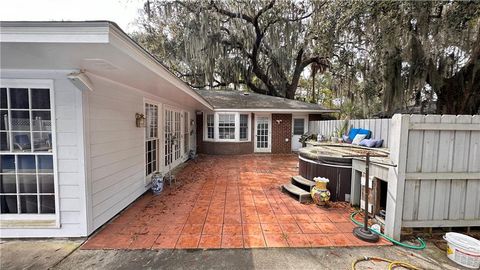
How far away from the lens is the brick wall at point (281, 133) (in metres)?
10.1

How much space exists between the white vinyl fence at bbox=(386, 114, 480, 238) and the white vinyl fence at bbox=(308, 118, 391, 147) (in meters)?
2.36

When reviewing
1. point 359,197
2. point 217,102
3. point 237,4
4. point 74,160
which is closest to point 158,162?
point 74,160

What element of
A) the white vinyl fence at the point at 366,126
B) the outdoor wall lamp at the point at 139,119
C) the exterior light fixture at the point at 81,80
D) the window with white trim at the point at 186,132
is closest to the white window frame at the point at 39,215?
the exterior light fixture at the point at 81,80

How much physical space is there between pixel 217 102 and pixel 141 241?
8.27 metres

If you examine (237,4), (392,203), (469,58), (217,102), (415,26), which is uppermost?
(237,4)

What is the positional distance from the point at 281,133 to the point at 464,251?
316 inches

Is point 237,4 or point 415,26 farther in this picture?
point 237,4

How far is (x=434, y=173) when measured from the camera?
8.54ft

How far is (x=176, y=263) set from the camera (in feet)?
7.29

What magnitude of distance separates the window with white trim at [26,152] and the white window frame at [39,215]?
36mm

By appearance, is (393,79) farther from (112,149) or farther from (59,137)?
(59,137)

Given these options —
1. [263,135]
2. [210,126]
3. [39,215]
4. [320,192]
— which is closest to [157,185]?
[39,215]

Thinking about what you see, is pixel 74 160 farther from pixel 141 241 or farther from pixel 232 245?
pixel 232 245

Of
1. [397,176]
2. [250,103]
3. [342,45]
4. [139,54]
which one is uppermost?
[342,45]
